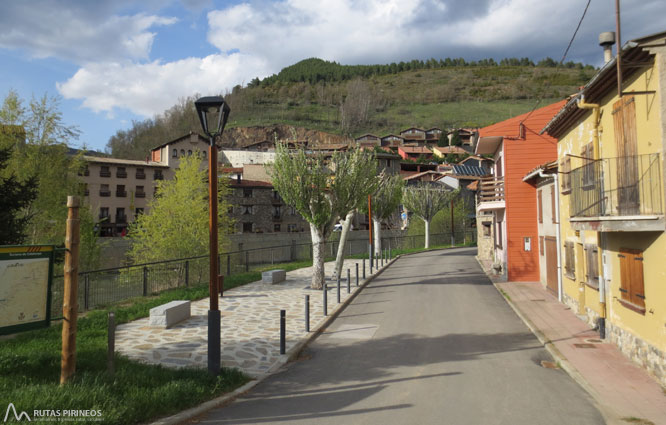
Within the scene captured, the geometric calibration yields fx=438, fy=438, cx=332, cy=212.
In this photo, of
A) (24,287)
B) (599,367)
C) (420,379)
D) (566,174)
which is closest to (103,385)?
(24,287)

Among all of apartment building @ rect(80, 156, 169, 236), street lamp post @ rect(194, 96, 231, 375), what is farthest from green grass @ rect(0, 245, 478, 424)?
apartment building @ rect(80, 156, 169, 236)

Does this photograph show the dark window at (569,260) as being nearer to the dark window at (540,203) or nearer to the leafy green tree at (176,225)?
the dark window at (540,203)

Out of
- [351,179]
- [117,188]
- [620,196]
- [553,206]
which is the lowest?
[620,196]

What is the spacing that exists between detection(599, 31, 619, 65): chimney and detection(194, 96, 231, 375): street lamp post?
36.3ft

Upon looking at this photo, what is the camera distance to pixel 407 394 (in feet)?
23.7

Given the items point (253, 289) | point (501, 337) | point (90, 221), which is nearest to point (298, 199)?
point (253, 289)

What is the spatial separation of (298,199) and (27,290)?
12.6 metres

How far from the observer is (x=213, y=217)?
788cm

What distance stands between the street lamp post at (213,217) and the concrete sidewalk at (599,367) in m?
6.25

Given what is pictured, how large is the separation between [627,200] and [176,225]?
22.4 m

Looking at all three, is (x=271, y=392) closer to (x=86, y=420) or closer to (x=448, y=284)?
(x=86, y=420)

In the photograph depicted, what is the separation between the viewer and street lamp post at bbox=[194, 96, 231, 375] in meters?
7.72

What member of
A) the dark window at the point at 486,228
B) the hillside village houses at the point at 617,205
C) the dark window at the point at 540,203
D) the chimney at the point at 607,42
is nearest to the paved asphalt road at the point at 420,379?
the hillside village houses at the point at 617,205

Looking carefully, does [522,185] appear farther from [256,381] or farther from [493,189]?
[256,381]
